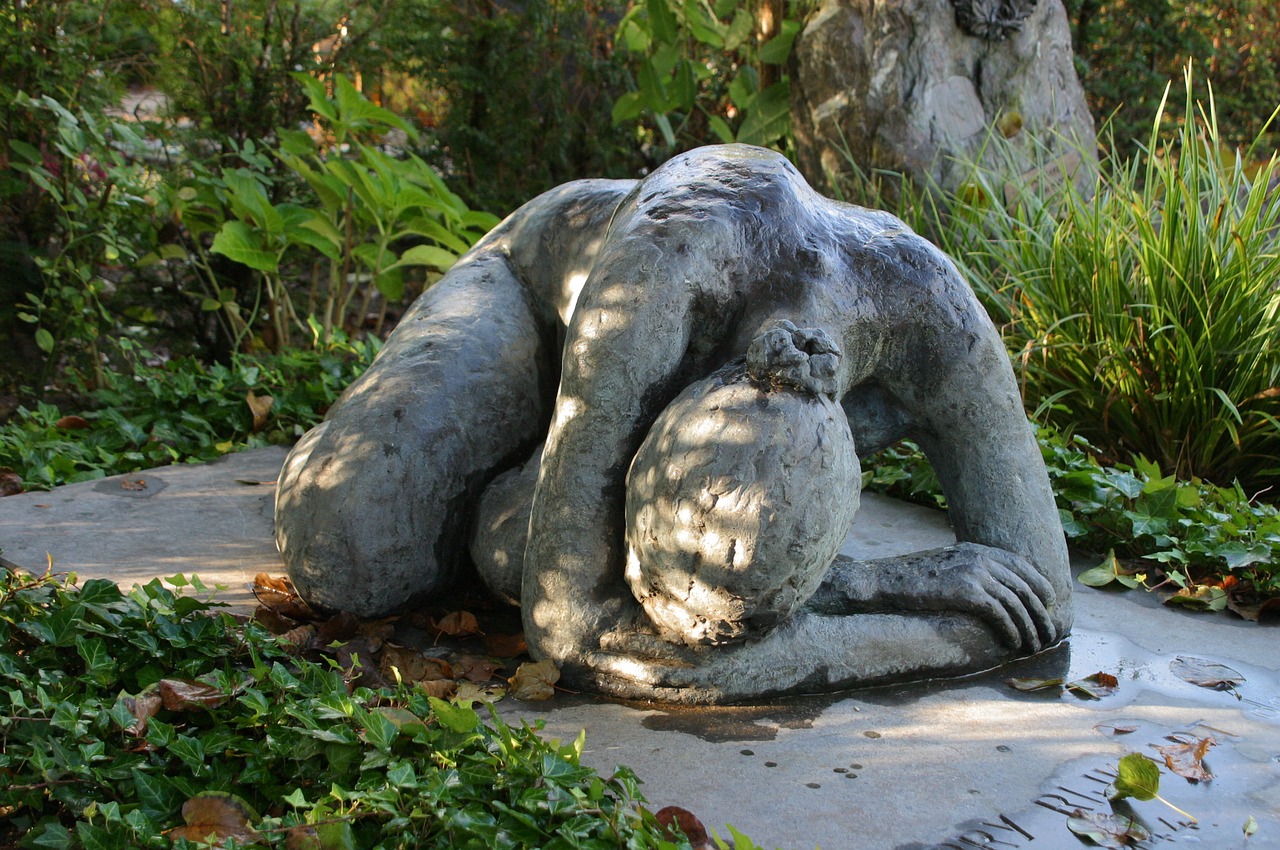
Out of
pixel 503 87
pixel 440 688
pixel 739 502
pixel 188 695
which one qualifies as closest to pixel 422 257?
pixel 503 87

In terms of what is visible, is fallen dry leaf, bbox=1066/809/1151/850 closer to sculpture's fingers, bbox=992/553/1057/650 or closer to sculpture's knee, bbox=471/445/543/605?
sculpture's fingers, bbox=992/553/1057/650

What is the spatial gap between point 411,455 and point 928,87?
434 cm

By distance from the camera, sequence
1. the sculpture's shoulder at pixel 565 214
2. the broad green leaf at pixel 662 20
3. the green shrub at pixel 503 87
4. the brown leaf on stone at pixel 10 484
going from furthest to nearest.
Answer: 1. the green shrub at pixel 503 87
2. the broad green leaf at pixel 662 20
3. the brown leaf on stone at pixel 10 484
4. the sculpture's shoulder at pixel 565 214

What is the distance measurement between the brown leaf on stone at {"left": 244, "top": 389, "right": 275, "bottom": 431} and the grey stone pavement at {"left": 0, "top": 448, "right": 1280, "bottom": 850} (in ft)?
4.92

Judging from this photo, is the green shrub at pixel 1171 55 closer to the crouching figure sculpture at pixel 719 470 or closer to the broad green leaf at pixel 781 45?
the broad green leaf at pixel 781 45

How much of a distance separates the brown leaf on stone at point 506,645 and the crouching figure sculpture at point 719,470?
127mm

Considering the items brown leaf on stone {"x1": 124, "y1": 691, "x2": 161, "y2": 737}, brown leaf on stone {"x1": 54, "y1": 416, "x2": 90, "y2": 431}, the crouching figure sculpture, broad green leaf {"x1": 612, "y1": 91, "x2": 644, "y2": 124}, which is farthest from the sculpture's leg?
broad green leaf {"x1": 612, "y1": 91, "x2": 644, "y2": 124}

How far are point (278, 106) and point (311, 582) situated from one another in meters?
3.98

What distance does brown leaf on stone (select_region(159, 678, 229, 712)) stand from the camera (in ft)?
7.03

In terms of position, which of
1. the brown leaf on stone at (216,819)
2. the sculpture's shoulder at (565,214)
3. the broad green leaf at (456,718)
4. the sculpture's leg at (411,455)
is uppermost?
the sculpture's shoulder at (565,214)

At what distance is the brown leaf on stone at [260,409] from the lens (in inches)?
184

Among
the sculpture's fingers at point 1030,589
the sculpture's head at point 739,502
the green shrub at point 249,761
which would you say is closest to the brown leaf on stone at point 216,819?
the green shrub at point 249,761

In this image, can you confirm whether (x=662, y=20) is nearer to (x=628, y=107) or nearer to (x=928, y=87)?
(x=628, y=107)

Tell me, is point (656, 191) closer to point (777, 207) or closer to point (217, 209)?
point (777, 207)
